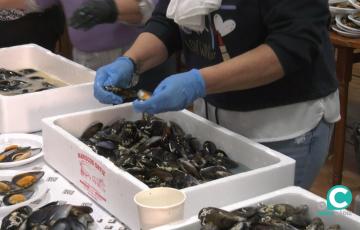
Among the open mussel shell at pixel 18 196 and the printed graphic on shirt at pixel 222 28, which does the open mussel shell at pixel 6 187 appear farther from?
the printed graphic on shirt at pixel 222 28

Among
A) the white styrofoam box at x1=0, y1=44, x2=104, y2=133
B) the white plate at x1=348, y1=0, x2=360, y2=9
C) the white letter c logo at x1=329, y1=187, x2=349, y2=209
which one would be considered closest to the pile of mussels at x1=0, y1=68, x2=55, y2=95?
the white styrofoam box at x1=0, y1=44, x2=104, y2=133

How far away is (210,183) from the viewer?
40.1 inches

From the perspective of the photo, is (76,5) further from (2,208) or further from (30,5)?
(2,208)

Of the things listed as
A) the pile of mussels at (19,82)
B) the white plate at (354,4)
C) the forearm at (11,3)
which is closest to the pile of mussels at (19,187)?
the pile of mussels at (19,82)

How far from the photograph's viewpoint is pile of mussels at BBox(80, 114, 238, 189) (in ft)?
3.59

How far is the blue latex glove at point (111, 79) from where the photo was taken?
4.48ft

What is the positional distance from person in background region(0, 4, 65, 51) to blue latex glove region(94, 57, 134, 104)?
3.75 ft

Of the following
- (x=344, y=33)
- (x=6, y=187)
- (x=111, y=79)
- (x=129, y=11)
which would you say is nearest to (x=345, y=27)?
(x=344, y=33)

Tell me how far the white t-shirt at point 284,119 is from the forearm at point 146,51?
24 cm

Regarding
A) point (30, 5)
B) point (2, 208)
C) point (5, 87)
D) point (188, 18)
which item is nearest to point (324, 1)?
point (188, 18)

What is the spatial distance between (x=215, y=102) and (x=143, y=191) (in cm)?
48

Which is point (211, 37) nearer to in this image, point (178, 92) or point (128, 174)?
point (178, 92)

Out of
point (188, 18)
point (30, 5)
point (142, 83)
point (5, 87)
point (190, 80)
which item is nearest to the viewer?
point (190, 80)

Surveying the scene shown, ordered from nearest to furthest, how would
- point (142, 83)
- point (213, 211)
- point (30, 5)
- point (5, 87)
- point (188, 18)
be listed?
1. point (213, 211)
2. point (188, 18)
3. point (5, 87)
4. point (142, 83)
5. point (30, 5)
